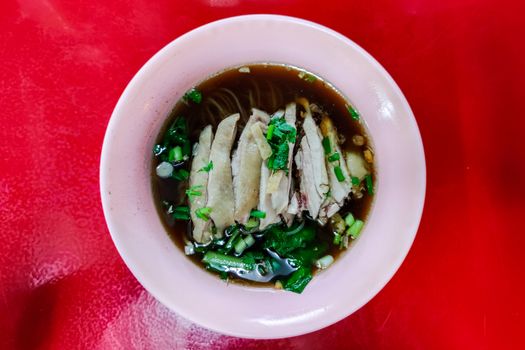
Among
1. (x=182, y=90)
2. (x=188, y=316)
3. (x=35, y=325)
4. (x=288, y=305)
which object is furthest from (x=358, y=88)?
(x=35, y=325)

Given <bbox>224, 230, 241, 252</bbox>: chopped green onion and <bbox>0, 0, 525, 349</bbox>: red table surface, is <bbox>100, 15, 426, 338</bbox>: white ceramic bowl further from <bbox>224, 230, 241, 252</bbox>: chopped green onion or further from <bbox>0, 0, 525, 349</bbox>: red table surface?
<bbox>0, 0, 525, 349</bbox>: red table surface

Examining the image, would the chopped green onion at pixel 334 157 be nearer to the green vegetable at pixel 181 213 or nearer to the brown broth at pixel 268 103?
the brown broth at pixel 268 103

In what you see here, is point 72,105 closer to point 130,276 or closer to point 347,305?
point 130,276

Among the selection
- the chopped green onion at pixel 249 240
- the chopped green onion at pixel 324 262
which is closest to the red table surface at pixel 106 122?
the chopped green onion at pixel 324 262

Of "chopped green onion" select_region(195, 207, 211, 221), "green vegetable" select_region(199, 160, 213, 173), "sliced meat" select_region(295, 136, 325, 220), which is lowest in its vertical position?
"chopped green onion" select_region(195, 207, 211, 221)

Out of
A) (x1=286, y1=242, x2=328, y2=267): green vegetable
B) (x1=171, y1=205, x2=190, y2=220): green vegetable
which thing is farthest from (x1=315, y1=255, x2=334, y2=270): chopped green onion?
(x1=171, y1=205, x2=190, y2=220): green vegetable
